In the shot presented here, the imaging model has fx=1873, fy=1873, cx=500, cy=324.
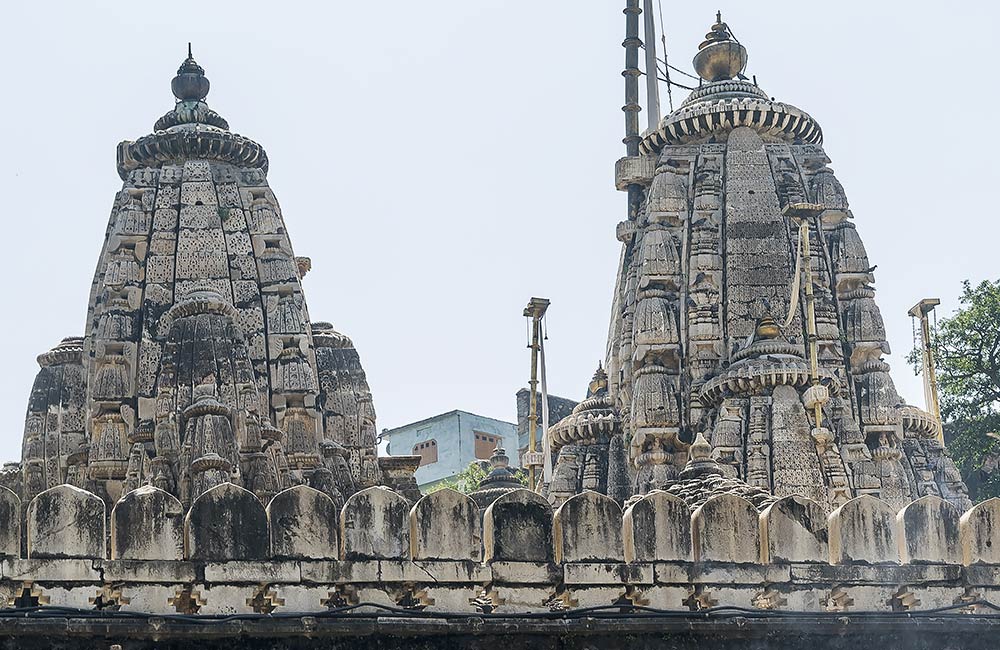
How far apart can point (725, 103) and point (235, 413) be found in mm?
14031

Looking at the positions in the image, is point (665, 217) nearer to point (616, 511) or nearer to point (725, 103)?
point (725, 103)

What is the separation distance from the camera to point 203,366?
108ft

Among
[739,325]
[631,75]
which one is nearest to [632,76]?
[631,75]

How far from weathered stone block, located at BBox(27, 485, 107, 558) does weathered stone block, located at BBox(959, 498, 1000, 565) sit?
885 centimetres

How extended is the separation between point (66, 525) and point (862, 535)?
8061 millimetres

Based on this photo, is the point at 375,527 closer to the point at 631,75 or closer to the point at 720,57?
the point at 720,57

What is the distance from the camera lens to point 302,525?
58.9ft

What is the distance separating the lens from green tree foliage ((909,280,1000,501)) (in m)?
56.9

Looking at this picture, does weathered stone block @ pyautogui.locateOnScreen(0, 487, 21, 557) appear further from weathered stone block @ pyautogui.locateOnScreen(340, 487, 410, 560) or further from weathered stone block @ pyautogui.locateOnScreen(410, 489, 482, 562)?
weathered stone block @ pyautogui.locateOnScreen(410, 489, 482, 562)

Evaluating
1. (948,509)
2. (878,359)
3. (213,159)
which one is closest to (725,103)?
(878,359)

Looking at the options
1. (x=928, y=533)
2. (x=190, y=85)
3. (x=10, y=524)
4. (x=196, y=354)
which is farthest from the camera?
(x=190, y=85)

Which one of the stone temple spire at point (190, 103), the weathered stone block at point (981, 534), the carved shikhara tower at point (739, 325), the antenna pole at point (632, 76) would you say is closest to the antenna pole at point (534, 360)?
the carved shikhara tower at point (739, 325)

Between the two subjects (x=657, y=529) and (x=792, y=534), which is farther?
(x=792, y=534)

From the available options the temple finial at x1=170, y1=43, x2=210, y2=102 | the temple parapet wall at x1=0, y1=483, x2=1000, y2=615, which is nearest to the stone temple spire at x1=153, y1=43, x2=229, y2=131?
the temple finial at x1=170, y1=43, x2=210, y2=102
